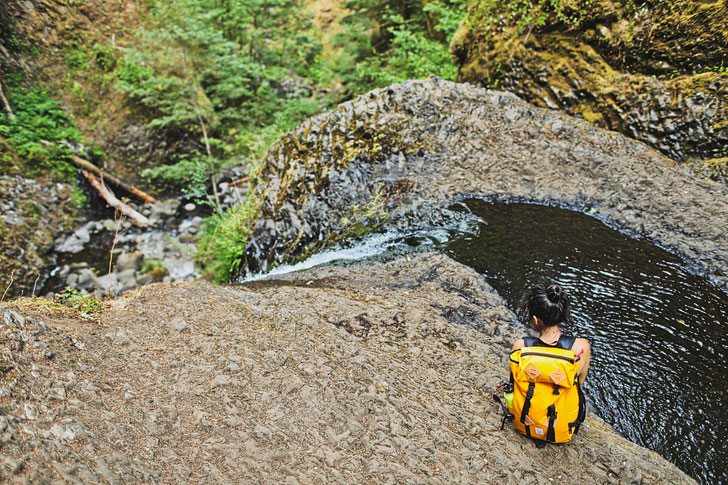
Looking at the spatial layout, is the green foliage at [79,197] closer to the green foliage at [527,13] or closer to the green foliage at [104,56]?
the green foliage at [104,56]

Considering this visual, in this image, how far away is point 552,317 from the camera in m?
2.74

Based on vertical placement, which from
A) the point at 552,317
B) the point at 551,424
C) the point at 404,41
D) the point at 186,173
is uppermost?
the point at 404,41

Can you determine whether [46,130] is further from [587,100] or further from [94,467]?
[587,100]

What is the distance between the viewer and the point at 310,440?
280 cm

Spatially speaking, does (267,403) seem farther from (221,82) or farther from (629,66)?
(221,82)

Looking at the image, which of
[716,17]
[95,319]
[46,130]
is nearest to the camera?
[95,319]

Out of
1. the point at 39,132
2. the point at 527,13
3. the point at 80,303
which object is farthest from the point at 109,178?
the point at 527,13

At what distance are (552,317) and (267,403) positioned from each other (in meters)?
2.37

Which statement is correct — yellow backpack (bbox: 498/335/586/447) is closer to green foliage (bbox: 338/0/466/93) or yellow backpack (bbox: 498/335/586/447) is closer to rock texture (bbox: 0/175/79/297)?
rock texture (bbox: 0/175/79/297)

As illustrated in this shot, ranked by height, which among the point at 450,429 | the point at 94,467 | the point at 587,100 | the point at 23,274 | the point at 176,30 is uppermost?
the point at 176,30

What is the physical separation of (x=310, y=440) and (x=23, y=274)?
9413 millimetres

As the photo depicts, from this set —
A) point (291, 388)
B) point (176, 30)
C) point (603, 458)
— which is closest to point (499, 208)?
point (603, 458)

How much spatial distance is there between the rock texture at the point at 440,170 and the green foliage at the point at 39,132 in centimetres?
766

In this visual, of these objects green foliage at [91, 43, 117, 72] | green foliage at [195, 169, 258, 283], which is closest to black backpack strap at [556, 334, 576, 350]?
green foliage at [195, 169, 258, 283]
